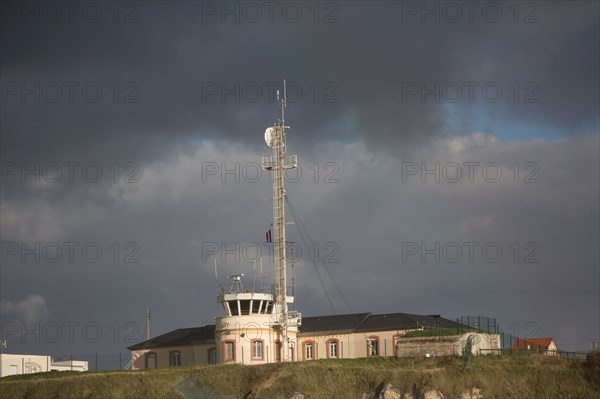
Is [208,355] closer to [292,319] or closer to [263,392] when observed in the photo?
[292,319]

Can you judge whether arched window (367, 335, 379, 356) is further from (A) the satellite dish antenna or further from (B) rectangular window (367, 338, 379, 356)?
(A) the satellite dish antenna

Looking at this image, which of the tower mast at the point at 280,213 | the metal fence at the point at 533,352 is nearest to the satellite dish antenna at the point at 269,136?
the tower mast at the point at 280,213

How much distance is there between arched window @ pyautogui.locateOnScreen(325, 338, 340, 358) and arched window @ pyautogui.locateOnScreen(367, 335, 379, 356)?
3.06 metres

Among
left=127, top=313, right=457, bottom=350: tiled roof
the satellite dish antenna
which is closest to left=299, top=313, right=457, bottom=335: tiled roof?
left=127, top=313, right=457, bottom=350: tiled roof

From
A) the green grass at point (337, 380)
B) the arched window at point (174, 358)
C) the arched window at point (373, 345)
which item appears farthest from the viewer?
the arched window at point (174, 358)

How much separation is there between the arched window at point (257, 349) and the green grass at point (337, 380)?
629 cm

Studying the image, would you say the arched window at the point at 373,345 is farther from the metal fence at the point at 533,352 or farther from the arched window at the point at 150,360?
the arched window at the point at 150,360

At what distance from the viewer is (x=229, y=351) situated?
88.8m

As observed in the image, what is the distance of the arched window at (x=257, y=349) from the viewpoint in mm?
88250

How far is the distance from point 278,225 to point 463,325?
18146 mm

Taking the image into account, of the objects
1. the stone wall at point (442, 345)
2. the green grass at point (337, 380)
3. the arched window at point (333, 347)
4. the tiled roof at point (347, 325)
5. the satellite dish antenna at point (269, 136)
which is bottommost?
the green grass at point (337, 380)

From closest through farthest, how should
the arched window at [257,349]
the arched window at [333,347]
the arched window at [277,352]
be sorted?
1. the arched window at [257,349]
2. the arched window at [277,352]
3. the arched window at [333,347]

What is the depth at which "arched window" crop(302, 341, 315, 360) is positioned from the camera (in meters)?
95.6

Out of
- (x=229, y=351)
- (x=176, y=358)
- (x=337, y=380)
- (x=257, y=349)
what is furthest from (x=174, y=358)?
(x=337, y=380)
